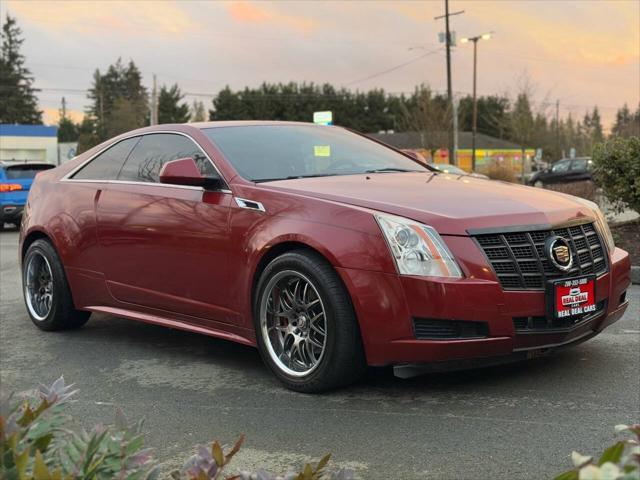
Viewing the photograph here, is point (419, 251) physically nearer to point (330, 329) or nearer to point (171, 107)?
point (330, 329)

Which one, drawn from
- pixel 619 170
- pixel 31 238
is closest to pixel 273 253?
pixel 31 238

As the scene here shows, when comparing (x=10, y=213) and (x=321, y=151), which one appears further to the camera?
(x=10, y=213)

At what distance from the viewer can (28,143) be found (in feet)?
187

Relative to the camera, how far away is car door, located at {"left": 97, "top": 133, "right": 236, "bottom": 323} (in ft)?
14.2

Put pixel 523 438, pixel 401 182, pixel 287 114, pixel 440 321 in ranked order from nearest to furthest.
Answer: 1. pixel 523 438
2. pixel 440 321
3. pixel 401 182
4. pixel 287 114

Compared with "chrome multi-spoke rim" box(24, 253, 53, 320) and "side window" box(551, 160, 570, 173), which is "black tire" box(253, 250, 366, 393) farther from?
"side window" box(551, 160, 570, 173)

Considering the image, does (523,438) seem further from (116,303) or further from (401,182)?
(116,303)

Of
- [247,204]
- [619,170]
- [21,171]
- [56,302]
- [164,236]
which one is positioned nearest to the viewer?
[247,204]

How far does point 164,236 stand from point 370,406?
1.77 meters

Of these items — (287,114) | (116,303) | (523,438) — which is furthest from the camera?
(287,114)

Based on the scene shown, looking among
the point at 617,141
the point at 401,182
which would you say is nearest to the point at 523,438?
the point at 401,182

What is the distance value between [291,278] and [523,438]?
1.43 meters

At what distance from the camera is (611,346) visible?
474cm

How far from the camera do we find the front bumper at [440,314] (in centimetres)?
345
